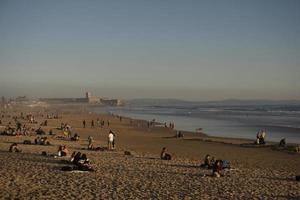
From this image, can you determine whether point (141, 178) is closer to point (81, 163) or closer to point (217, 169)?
point (81, 163)

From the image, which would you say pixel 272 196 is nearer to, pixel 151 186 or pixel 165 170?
pixel 151 186

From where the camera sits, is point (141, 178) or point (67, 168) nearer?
point (141, 178)

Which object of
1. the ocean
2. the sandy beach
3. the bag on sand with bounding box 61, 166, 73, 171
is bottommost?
the ocean

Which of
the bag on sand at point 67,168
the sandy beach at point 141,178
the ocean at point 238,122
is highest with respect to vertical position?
the bag on sand at point 67,168

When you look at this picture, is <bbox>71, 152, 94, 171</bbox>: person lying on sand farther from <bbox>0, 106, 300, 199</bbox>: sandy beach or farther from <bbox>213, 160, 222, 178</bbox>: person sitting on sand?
<bbox>213, 160, 222, 178</bbox>: person sitting on sand

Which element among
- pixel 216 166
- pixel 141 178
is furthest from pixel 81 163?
pixel 216 166

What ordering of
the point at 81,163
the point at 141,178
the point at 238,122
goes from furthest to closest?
1. the point at 238,122
2. the point at 81,163
3. the point at 141,178

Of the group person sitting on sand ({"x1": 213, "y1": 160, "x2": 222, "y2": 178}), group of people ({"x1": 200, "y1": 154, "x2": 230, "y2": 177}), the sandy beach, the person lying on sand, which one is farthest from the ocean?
the person lying on sand

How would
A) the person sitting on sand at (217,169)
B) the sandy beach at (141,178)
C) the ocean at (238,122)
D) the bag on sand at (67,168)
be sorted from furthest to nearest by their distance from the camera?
the ocean at (238,122), the bag on sand at (67,168), the person sitting on sand at (217,169), the sandy beach at (141,178)

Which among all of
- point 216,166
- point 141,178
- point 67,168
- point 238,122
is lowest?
point 238,122

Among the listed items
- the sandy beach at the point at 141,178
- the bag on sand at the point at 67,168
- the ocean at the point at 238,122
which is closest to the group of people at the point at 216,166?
the sandy beach at the point at 141,178

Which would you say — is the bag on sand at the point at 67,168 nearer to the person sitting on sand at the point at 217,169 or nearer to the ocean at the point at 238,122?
the person sitting on sand at the point at 217,169

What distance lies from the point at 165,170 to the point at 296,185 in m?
5.26

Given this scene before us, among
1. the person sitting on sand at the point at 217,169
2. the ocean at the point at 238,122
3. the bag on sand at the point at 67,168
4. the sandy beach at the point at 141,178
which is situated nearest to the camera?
the sandy beach at the point at 141,178
